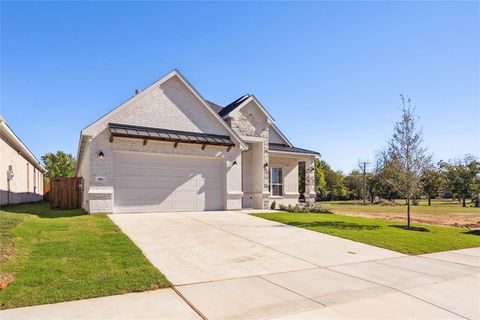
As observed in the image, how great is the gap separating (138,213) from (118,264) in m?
8.46

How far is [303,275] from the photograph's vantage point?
630cm

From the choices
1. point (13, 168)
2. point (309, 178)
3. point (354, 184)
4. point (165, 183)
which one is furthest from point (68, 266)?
point (354, 184)

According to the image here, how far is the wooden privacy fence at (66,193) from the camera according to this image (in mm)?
16469

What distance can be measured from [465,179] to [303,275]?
49.6 metres

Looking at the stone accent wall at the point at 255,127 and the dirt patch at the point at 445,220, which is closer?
the dirt patch at the point at 445,220

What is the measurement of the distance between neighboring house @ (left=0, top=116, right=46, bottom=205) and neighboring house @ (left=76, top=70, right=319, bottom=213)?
11.4 ft

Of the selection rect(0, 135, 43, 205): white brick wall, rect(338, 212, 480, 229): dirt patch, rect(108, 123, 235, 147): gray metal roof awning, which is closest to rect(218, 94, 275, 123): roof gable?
rect(108, 123, 235, 147): gray metal roof awning

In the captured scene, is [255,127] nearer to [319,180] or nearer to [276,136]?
[276,136]

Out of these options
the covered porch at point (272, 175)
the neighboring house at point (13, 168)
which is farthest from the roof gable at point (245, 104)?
the neighboring house at point (13, 168)

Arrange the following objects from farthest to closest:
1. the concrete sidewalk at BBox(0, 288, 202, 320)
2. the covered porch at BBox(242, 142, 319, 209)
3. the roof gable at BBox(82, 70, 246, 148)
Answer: the covered porch at BBox(242, 142, 319, 209) < the roof gable at BBox(82, 70, 246, 148) < the concrete sidewalk at BBox(0, 288, 202, 320)

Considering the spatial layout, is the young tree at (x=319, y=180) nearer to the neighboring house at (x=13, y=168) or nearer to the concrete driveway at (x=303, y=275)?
the neighboring house at (x=13, y=168)

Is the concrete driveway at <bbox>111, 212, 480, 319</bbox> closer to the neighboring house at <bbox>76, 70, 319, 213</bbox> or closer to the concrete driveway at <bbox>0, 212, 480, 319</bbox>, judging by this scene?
the concrete driveway at <bbox>0, 212, 480, 319</bbox>

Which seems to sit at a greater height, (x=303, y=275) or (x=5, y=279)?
(x=5, y=279)

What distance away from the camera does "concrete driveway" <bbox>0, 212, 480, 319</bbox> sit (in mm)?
4414
